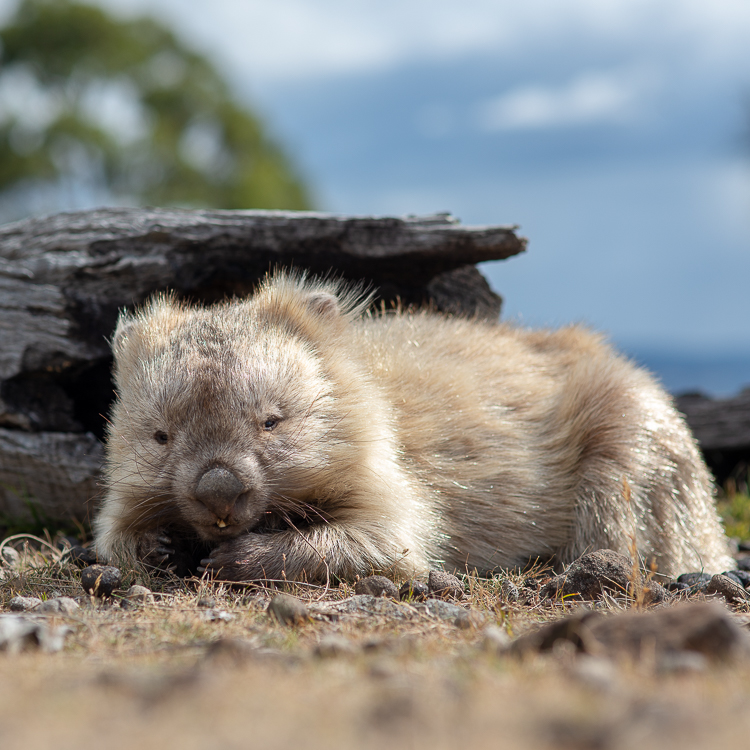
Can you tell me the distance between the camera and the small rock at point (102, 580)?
402 cm

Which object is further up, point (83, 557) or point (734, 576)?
point (734, 576)

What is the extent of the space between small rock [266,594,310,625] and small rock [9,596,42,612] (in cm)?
131

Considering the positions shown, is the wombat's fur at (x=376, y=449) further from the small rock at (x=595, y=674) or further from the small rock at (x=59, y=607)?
the small rock at (x=595, y=674)

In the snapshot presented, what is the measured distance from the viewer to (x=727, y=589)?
418cm

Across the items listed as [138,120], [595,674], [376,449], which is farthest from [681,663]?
[138,120]

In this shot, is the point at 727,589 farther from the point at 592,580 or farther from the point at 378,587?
the point at 378,587

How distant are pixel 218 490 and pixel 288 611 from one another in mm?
820

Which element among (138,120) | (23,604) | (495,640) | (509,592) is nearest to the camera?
(495,640)

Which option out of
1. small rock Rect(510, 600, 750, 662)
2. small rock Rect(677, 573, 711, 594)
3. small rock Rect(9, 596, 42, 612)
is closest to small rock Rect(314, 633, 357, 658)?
small rock Rect(510, 600, 750, 662)

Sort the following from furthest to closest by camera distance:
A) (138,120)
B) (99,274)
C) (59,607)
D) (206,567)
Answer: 1. (138,120)
2. (99,274)
3. (206,567)
4. (59,607)

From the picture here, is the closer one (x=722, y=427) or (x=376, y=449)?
(x=376, y=449)

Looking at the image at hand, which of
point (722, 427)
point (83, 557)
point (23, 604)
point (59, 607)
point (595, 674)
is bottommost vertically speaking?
point (83, 557)

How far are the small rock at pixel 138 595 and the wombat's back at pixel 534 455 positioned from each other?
178 centimetres

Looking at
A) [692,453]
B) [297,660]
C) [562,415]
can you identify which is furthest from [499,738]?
[692,453]
